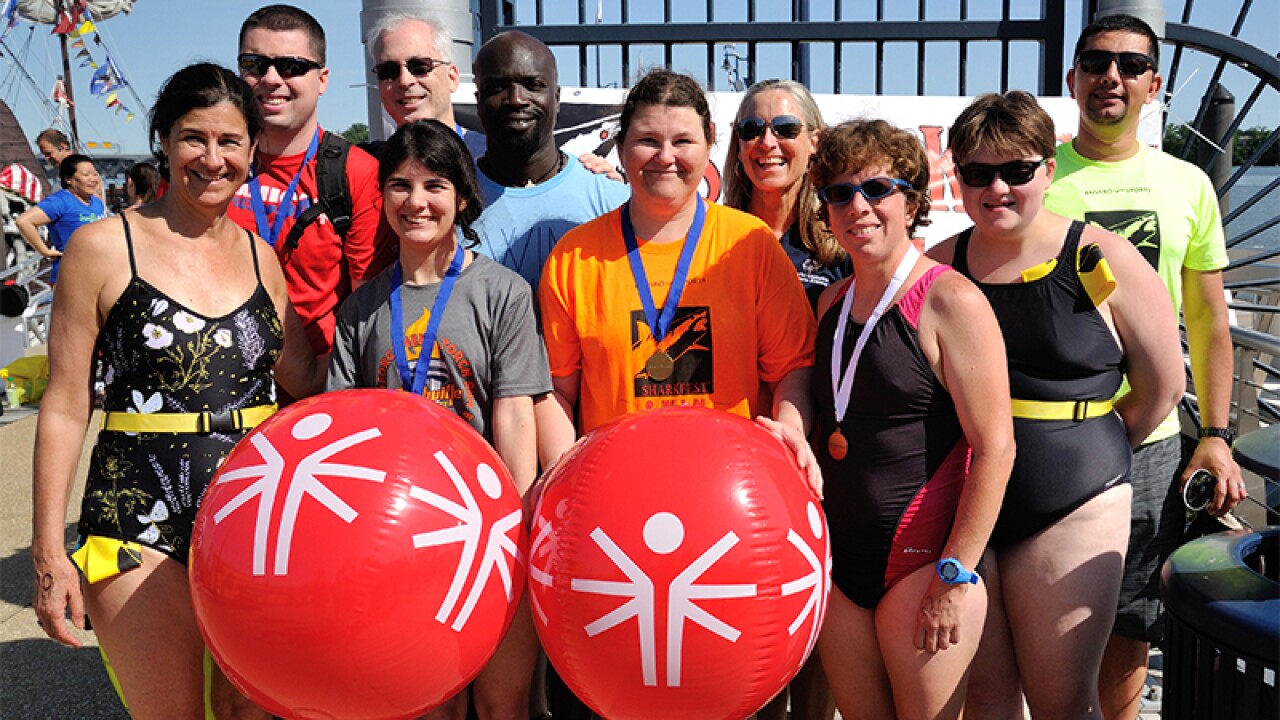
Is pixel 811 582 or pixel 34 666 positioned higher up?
pixel 811 582

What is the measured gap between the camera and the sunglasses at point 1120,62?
3150 mm

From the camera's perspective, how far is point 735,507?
1915 mm

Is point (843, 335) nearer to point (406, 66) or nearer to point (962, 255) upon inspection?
point (962, 255)

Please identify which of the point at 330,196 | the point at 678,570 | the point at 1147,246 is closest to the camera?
the point at 678,570

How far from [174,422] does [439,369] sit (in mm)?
703

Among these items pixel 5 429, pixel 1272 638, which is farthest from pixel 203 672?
pixel 5 429

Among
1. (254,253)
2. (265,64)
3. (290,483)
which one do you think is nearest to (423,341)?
(254,253)

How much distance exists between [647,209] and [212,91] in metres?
1.23

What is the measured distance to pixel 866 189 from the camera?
234 centimetres

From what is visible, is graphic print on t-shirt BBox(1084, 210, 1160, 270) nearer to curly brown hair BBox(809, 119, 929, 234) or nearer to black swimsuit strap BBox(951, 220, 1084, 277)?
black swimsuit strap BBox(951, 220, 1084, 277)

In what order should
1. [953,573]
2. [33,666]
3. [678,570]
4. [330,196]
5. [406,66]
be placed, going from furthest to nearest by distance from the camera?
[33,666] → [406,66] → [330,196] → [953,573] → [678,570]

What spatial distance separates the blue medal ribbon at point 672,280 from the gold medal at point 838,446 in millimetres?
557

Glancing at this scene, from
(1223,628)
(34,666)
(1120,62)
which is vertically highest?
(1120,62)

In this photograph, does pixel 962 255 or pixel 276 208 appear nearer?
pixel 962 255
